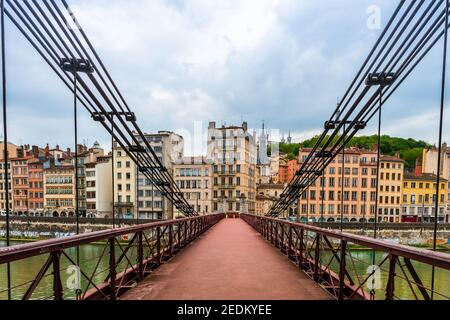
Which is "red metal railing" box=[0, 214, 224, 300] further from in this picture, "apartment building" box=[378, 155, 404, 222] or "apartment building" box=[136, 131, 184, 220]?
"apartment building" box=[378, 155, 404, 222]

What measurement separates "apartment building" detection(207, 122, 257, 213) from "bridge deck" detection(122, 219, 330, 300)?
39869 millimetres

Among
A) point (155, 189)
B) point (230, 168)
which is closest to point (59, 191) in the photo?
point (155, 189)

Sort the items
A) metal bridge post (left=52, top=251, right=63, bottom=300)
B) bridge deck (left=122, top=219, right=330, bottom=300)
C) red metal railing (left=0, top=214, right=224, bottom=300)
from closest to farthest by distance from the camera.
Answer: red metal railing (left=0, top=214, right=224, bottom=300), metal bridge post (left=52, top=251, right=63, bottom=300), bridge deck (left=122, top=219, right=330, bottom=300)

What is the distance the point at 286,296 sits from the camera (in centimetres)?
446

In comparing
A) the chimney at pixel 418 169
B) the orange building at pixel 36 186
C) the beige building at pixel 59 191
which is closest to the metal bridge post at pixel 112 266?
the beige building at pixel 59 191

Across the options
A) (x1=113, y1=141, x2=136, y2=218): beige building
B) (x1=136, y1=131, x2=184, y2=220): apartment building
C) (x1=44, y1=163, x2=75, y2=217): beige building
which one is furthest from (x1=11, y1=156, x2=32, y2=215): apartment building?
(x1=136, y1=131, x2=184, y2=220): apartment building

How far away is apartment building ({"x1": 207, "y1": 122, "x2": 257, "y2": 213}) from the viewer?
157 ft

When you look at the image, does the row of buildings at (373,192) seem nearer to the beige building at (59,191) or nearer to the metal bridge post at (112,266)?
the beige building at (59,191)

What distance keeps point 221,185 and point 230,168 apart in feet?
11.4

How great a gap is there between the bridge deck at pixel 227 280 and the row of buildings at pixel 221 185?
3694 cm

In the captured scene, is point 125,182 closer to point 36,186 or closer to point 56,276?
point 36,186

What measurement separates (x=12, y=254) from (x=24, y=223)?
50.0 meters

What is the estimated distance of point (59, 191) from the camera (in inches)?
1932
